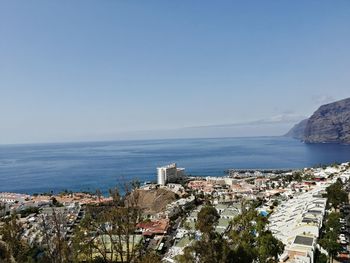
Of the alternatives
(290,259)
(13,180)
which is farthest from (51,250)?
(13,180)

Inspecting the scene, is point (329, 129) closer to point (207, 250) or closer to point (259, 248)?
point (259, 248)

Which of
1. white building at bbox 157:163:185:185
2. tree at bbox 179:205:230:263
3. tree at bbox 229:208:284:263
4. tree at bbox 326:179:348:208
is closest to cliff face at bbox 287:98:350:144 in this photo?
white building at bbox 157:163:185:185

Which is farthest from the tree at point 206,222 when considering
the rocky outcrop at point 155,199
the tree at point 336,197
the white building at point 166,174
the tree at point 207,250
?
the white building at point 166,174

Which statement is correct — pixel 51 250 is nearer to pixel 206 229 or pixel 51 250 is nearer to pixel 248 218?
pixel 206 229

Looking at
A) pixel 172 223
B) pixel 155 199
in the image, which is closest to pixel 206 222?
pixel 172 223

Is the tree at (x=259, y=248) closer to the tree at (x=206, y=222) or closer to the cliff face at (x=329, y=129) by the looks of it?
the tree at (x=206, y=222)

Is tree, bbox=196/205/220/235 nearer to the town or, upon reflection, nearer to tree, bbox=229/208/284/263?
the town

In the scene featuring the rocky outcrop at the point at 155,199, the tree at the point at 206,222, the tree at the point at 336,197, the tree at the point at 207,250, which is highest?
the tree at the point at 206,222

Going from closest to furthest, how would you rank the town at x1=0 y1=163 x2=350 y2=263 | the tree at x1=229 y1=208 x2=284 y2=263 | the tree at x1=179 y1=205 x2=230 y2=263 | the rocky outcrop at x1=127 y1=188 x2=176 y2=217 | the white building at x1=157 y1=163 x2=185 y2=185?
the town at x1=0 y1=163 x2=350 y2=263, the tree at x1=179 y1=205 x2=230 y2=263, the tree at x1=229 y1=208 x2=284 y2=263, the rocky outcrop at x1=127 y1=188 x2=176 y2=217, the white building at x1=157 y1=163 x2=185 y2=185
